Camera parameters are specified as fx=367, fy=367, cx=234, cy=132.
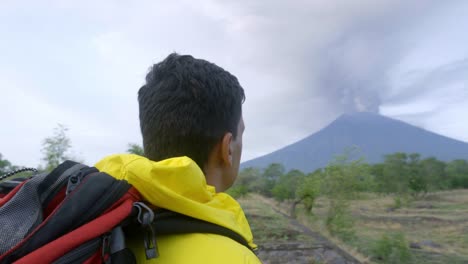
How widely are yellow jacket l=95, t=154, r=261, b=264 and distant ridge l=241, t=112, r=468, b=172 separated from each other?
117m

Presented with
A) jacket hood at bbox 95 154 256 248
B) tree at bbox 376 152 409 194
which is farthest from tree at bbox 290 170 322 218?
tree at bbox 376 152 409 194

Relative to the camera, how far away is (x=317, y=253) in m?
9.97

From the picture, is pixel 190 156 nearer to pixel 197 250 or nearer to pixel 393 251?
pixel 197 250

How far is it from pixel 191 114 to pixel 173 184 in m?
0.29

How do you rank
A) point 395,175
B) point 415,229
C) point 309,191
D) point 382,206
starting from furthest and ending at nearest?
1. point 395,175
2. point 382,206
3. point 415,229
4. point 309,191

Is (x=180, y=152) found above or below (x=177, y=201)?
above

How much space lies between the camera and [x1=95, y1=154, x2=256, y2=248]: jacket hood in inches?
→ 29.5

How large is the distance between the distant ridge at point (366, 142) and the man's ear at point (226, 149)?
117m

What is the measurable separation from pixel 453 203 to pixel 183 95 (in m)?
38.1

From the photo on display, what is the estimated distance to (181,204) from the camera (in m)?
0.76

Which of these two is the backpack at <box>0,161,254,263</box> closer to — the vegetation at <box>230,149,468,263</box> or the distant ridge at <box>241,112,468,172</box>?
the vegetation at <box>230,149,468,263</box>

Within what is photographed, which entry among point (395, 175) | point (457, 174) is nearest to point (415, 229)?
point (395, 175)

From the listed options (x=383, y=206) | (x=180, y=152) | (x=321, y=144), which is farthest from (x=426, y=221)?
(x=321, y=144)

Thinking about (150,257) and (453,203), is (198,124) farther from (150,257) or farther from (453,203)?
(453,203)
